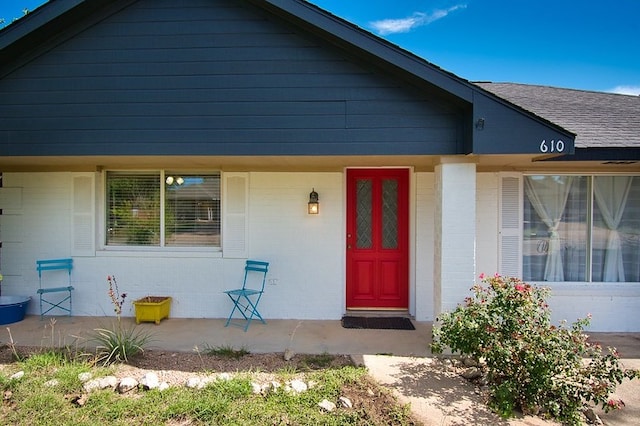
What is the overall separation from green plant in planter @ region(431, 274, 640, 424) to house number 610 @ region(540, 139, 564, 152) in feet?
4.79

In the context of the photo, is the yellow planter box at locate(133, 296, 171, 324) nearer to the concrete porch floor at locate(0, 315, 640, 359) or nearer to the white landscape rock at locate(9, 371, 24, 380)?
the concrete porch floor at locate(0, 315, 640, 359)

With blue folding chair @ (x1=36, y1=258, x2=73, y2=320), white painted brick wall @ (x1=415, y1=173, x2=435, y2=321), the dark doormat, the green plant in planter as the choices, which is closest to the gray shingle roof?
white painted brick wall @ (x1=415, y1=173, x2=435, y2=321)

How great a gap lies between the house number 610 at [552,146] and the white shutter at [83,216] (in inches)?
238

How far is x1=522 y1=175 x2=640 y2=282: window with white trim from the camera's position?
17.0 feet

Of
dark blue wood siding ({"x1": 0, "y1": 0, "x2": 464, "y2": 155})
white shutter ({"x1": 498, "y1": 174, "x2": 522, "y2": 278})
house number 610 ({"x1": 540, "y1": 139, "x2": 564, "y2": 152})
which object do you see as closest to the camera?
house number 610 ({"x1": 540, "y1": 139, "x2": 564, "y2": 152})

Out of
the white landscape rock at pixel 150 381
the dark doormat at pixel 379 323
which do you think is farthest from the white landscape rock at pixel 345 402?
the dark doormat at pixel 379 323

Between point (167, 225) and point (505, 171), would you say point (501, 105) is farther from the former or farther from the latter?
point (167, 225)

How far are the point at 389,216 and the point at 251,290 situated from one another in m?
2.38

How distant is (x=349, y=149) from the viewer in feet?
13.2

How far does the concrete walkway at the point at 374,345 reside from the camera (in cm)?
307

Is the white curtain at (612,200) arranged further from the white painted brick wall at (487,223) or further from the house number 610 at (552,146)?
the house number 610 at (552,146)

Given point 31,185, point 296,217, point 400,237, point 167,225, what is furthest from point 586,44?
point 31,185

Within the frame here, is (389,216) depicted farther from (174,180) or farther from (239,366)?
(174,180)

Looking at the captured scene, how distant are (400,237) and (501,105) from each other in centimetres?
249
